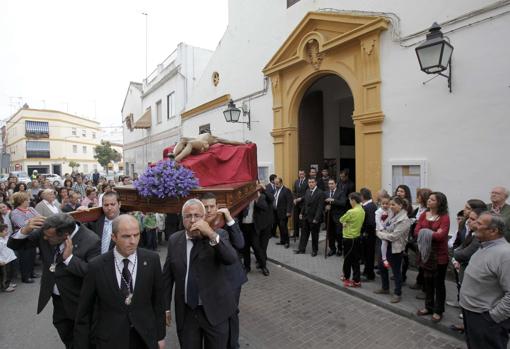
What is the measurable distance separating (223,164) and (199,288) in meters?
2.17

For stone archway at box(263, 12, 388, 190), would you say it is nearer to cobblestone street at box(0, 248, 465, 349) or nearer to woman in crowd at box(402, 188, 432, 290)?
woman in crowd at box(402, 188, 432, 290)

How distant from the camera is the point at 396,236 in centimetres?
436

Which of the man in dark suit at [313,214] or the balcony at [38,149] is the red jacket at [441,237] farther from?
the balcony at [38,149]

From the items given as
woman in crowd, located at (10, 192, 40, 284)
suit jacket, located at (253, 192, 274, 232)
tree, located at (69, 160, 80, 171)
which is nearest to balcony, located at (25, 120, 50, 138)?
tree, located at (69, 160, 80, 171)

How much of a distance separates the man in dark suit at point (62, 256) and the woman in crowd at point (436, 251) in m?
3.85

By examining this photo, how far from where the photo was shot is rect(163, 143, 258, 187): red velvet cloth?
149 inches

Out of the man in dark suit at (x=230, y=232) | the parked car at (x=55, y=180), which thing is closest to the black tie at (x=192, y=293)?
the man in dark suit at (x=230, y=232)

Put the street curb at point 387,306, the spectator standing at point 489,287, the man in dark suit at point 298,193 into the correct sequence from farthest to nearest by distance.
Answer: the man in dark suit at point 298,193 → the street curb at point 387,306 → the spectator standing at point 489,287

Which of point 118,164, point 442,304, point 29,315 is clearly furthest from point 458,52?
point 118,164

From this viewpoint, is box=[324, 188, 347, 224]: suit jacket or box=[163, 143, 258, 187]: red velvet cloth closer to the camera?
box=[163, 143, 258, 187]: red velvet cloth

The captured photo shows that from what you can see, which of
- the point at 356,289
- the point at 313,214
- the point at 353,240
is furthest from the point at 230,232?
the point at 313,214

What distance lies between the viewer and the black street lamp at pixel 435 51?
15.5 feet

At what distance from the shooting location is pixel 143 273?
2.27m

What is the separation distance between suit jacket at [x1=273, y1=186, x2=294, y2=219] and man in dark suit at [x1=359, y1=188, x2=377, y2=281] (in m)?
2.59
